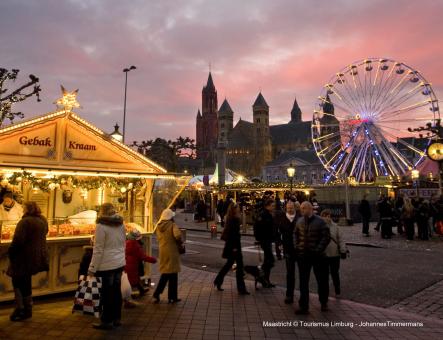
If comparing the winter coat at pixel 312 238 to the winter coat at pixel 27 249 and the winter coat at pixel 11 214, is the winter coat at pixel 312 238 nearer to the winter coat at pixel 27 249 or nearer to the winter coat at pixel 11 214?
the winter coat at pixel 27 249

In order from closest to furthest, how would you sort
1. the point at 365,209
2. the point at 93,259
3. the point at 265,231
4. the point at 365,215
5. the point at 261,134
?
the point at 93,259 < the point at 265,231 < the point at 365,215 < the point at 365,209 < the point at 261,134

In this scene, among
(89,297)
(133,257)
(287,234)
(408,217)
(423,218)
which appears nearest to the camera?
(89,297)

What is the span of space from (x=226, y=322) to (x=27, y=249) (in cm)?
338

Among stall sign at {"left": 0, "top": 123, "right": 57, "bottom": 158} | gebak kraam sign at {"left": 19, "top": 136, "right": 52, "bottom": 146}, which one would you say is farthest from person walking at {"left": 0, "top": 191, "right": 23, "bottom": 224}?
gebak kraam sign at {"left": 19, "top": 136, "right": 52, "bottom": 146}

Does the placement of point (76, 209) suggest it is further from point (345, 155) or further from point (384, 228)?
point (345, 155)

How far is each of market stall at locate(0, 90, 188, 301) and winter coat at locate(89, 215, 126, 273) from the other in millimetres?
2313

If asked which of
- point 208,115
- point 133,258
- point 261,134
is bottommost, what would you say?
point 133,258

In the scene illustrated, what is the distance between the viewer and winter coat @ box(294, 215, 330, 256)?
21.3 feet

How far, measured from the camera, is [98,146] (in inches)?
335

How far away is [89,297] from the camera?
613 centimetres

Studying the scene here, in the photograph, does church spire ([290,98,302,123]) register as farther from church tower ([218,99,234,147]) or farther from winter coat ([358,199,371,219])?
winter coat ([358,199,371,219])

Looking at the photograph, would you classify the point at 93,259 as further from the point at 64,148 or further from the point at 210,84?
the point at 210,84

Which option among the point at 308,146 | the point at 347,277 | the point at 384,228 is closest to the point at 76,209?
the point at 347,277

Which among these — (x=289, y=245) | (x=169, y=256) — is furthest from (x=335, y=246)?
(x=169, y=256)
